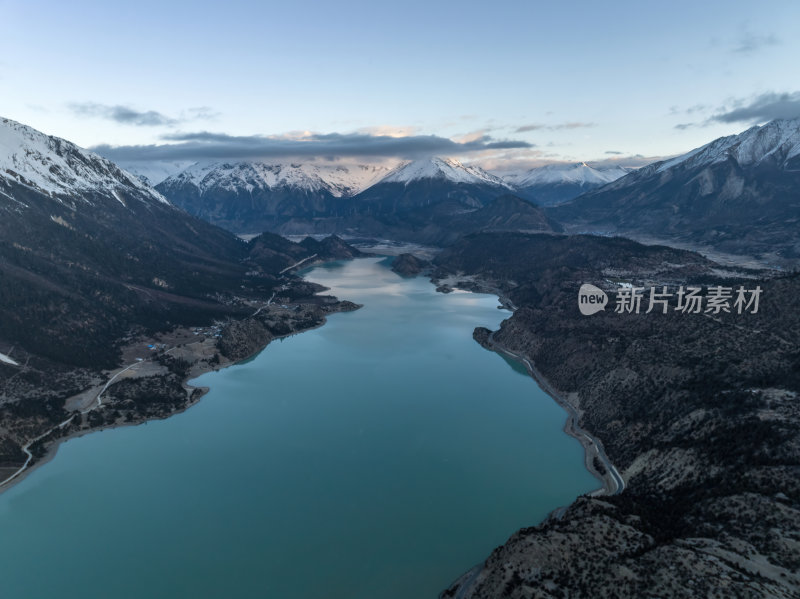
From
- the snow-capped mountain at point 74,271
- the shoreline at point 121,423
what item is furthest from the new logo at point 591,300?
the snow-capped mountain at point 74,271

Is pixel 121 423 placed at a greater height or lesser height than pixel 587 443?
lesser

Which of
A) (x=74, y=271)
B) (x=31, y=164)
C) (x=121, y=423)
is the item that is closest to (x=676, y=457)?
(x=121, y=423)

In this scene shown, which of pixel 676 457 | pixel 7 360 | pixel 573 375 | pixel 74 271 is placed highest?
pixel 74 271

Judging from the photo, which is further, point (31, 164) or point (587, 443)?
point (31, 164)

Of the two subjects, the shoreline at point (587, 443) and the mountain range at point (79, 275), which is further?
the mountain range at point (79, 275)

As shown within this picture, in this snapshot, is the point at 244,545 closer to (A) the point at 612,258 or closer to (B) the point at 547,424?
(B) the point at 547,424

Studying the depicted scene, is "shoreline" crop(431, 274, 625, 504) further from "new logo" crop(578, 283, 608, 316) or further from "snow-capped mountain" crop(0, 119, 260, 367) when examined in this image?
"snow-capped mountain" crop(0, 119, 260, 367)

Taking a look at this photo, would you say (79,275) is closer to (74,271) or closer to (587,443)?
(74,271)

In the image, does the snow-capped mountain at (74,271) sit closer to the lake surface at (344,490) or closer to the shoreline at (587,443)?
the lake surface at (344,490)

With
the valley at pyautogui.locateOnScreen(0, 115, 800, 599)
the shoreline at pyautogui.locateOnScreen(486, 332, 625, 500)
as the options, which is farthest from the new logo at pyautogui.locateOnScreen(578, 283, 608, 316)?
the shoreline at pyautogui.locateOnScreen(486, 332, 625, 500)

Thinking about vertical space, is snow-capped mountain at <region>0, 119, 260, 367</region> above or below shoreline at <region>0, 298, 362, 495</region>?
above

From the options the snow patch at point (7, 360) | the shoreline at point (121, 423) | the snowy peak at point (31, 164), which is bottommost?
the shoreline at point (121, 423)

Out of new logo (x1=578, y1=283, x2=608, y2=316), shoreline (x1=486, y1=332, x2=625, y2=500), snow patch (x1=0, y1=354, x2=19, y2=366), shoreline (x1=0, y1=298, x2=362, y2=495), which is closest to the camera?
shoreline (x1=486, y1=332, x2=625, y2=500)
